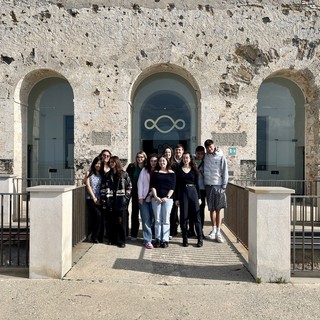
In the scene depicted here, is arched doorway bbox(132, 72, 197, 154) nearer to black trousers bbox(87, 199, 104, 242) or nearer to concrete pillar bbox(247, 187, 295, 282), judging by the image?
black trousers bbox(87, 199, 104, 242)

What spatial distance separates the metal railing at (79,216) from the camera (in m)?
5.95

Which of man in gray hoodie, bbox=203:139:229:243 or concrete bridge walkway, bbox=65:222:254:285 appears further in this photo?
man in gray hoodie, bbox=203:139:229:243

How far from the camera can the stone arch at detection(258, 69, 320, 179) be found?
34.4ft

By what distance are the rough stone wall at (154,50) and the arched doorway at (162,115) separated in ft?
6.16

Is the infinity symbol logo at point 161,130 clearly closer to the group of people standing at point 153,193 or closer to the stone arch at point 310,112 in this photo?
the stone arch at point 310,112

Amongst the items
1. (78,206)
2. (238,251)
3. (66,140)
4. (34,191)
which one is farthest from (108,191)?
(66,140)

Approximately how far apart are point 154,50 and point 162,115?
275 cm

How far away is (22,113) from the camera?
11164mm

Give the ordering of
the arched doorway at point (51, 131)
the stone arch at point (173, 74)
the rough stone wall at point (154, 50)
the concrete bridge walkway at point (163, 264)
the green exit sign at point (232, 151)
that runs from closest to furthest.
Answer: the concrete bridge walkway at point (163, 264), the rough stone wall at point (154, 50), the green exit sign at point (232, 151), the stone arch at point (173, 74), the arched doorway at point (51, 131)

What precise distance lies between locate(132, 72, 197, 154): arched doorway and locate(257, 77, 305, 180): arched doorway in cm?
256

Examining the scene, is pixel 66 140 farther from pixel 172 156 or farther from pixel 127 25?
pixel 172 156

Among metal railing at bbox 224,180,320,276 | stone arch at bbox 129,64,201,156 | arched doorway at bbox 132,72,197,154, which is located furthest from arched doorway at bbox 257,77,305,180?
metal railing at bbox 224,180,320,276

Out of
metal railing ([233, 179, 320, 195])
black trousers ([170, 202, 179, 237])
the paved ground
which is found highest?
metal railing ([233, 179, 320, 195])

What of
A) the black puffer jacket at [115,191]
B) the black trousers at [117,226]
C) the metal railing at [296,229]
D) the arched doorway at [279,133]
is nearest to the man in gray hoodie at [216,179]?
the metal railing at [296,229]
